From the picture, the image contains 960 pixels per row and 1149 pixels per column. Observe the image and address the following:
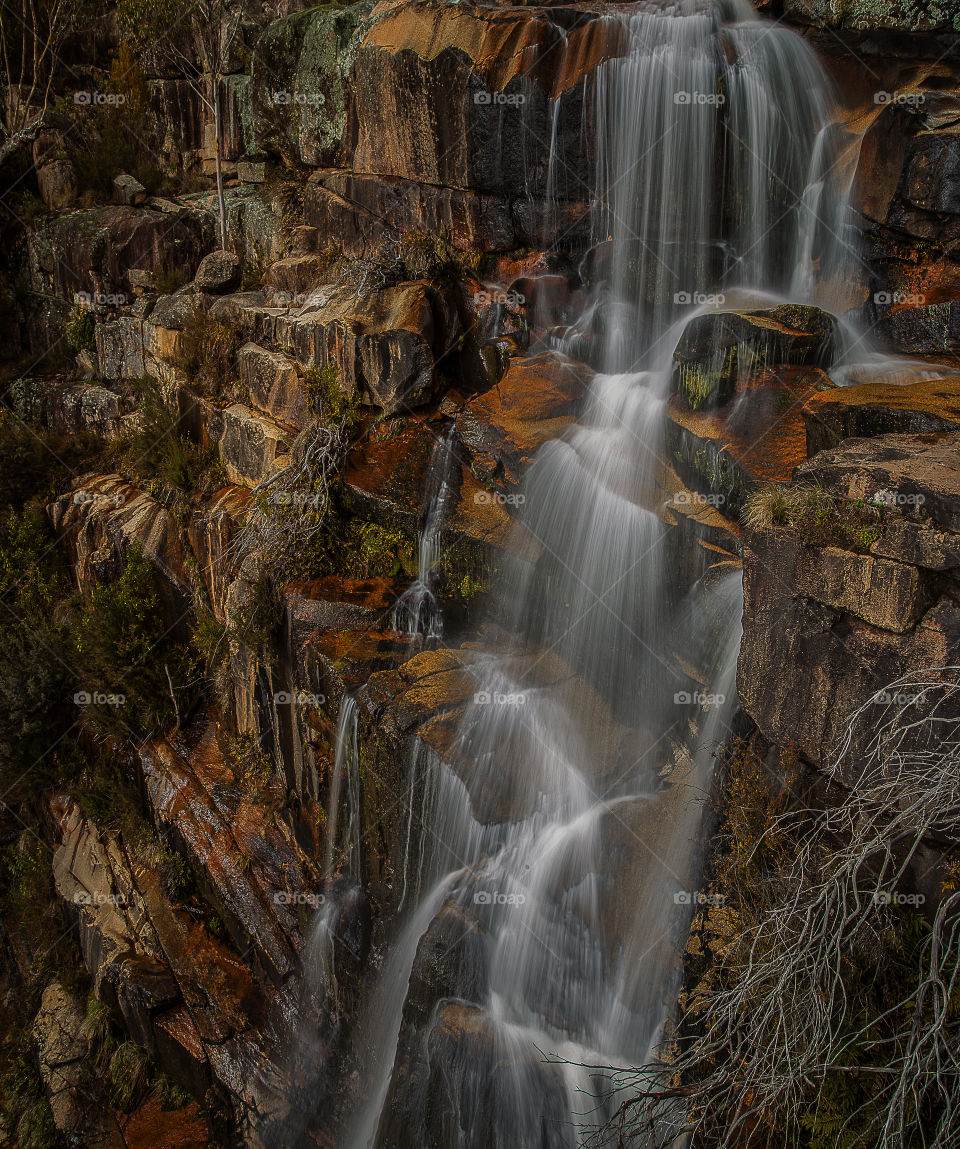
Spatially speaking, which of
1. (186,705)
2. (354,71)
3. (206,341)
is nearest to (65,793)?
(186,705)

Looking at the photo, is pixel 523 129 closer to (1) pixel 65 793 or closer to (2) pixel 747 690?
(2) pixel 747 690

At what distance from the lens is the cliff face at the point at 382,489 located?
5699 mm
